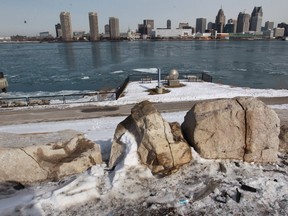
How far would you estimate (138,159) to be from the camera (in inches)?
263

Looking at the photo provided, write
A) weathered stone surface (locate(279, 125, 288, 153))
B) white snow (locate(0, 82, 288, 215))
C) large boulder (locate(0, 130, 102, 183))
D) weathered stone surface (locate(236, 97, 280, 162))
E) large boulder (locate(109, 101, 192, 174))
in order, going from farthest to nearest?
weathered stone surface (locate(279, 125, 288, 153))
weathered stone surface (locate(236, 97, 280, 162))
large boulder (locate(109, 101, 192, 174))
large boulder (locate(0, 130, 102, 183))
white snow (locate(0, 82, 288, 215))

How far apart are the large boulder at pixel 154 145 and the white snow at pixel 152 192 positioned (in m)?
0.19

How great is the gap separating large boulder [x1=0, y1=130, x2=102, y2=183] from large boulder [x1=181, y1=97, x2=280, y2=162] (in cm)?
318

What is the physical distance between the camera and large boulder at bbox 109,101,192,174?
6.59 m

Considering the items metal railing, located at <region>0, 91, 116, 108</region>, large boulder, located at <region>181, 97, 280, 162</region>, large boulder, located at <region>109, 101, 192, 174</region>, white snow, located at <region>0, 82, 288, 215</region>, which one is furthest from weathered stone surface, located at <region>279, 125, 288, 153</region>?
metal railing, located at <region>0, 91, 116, 108</region>

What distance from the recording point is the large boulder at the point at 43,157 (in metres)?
6.39

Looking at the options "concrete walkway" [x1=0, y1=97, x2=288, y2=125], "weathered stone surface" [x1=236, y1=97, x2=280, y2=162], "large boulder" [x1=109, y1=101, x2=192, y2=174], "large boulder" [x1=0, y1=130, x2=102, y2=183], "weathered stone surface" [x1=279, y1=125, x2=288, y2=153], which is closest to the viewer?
"large boulder" [x1=0, y1=130, x2=102, y2=183]

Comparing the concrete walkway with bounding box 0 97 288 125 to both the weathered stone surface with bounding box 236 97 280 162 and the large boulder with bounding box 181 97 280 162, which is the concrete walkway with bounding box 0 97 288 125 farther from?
the large boulder with bounding box 181 97 280 162

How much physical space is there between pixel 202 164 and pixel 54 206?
13.2 ft

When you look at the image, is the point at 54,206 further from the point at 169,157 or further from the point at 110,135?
the point at 110,135

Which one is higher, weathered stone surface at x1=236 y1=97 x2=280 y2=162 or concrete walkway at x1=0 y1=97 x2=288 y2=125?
weathered stone surface at x1=236 y1=97 x2=280 y2=162

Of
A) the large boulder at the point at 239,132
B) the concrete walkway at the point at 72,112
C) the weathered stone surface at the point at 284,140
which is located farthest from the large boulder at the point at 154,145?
the concrete walkway at the point at 72,112

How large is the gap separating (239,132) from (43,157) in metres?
5.58

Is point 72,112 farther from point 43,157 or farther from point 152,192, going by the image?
point 152,192
